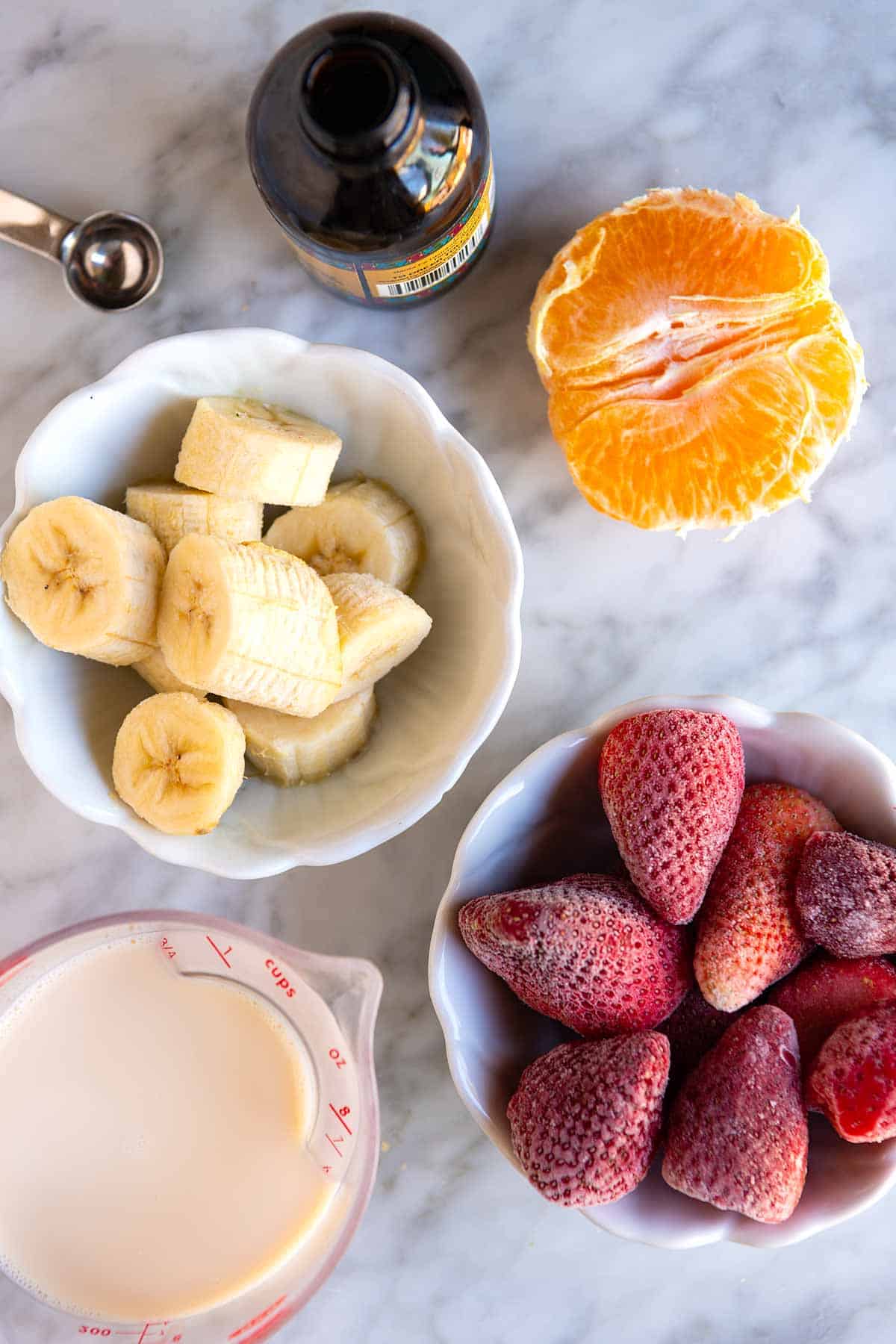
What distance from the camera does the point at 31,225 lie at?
116 cm

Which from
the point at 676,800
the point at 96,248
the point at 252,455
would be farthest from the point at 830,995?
the point at 96,248

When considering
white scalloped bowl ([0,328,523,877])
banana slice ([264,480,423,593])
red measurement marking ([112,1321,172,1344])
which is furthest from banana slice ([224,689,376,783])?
red measurement marking ([112,1321,172,1344])

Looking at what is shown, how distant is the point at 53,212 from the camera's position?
117 centimetres

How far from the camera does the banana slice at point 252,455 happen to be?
0.99 m

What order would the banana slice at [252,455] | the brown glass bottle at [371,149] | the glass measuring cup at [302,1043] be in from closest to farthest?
the brown glass bottle at [371,149] → the banana slice at [252,455] → the glass measuring cup at [302,1043]

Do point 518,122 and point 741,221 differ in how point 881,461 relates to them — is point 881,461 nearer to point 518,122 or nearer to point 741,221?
point 741,221

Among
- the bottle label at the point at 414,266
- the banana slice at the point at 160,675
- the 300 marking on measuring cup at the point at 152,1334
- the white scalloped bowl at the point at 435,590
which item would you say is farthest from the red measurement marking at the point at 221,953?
the bottle label at the point at 414,266

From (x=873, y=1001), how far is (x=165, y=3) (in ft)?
4.04

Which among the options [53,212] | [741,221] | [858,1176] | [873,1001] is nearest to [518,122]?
[741,221]

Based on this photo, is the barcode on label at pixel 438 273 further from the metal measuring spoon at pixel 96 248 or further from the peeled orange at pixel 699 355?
the metal measuring spoon at pixel 96 248

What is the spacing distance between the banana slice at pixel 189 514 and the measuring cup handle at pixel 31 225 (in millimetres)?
325

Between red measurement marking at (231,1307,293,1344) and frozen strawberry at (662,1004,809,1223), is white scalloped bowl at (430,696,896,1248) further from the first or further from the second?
red measurement marking at (231,1307,293,1344)

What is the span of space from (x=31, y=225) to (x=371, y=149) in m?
0.49

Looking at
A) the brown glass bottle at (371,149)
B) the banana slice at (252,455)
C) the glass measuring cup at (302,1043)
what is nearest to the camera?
the brown glass bottle at (371,149)
